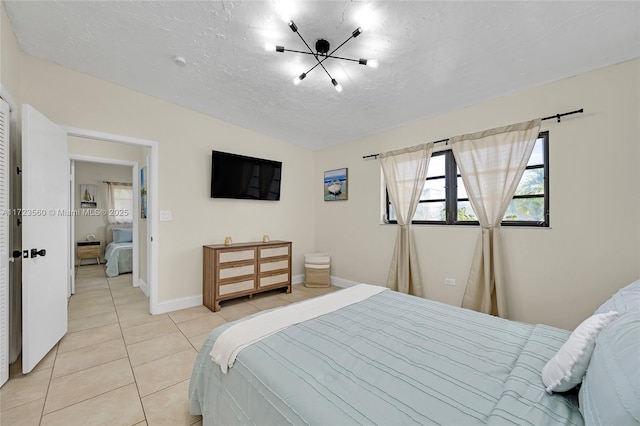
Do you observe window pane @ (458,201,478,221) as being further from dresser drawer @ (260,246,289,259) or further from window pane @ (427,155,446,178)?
dresser drawer @ (260,246,289,259)

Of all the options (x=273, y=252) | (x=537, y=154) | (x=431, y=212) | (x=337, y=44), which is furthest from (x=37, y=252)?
(x=537, y=154)

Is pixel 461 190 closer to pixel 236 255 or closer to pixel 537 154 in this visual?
pixel 537 154

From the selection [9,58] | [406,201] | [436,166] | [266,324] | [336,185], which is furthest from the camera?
[336,185]

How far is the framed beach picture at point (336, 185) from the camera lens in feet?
14.4

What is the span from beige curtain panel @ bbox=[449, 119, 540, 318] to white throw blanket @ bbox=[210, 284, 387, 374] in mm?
1592

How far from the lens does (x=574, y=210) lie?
2418 millimetres

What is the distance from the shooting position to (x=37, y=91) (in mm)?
2412

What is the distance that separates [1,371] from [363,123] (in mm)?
4173

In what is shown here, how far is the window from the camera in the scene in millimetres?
2656

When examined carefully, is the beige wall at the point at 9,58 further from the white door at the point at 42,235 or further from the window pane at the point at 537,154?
the window pane at the point at 537,154

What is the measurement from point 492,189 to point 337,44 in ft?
7.34

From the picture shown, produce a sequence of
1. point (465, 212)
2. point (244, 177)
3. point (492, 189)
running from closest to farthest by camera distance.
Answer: point (492, 189), point (465, 212), point (244, 177)

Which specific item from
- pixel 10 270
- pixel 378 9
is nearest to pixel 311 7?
pixel 378 9

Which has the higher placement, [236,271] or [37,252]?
[37,252]
